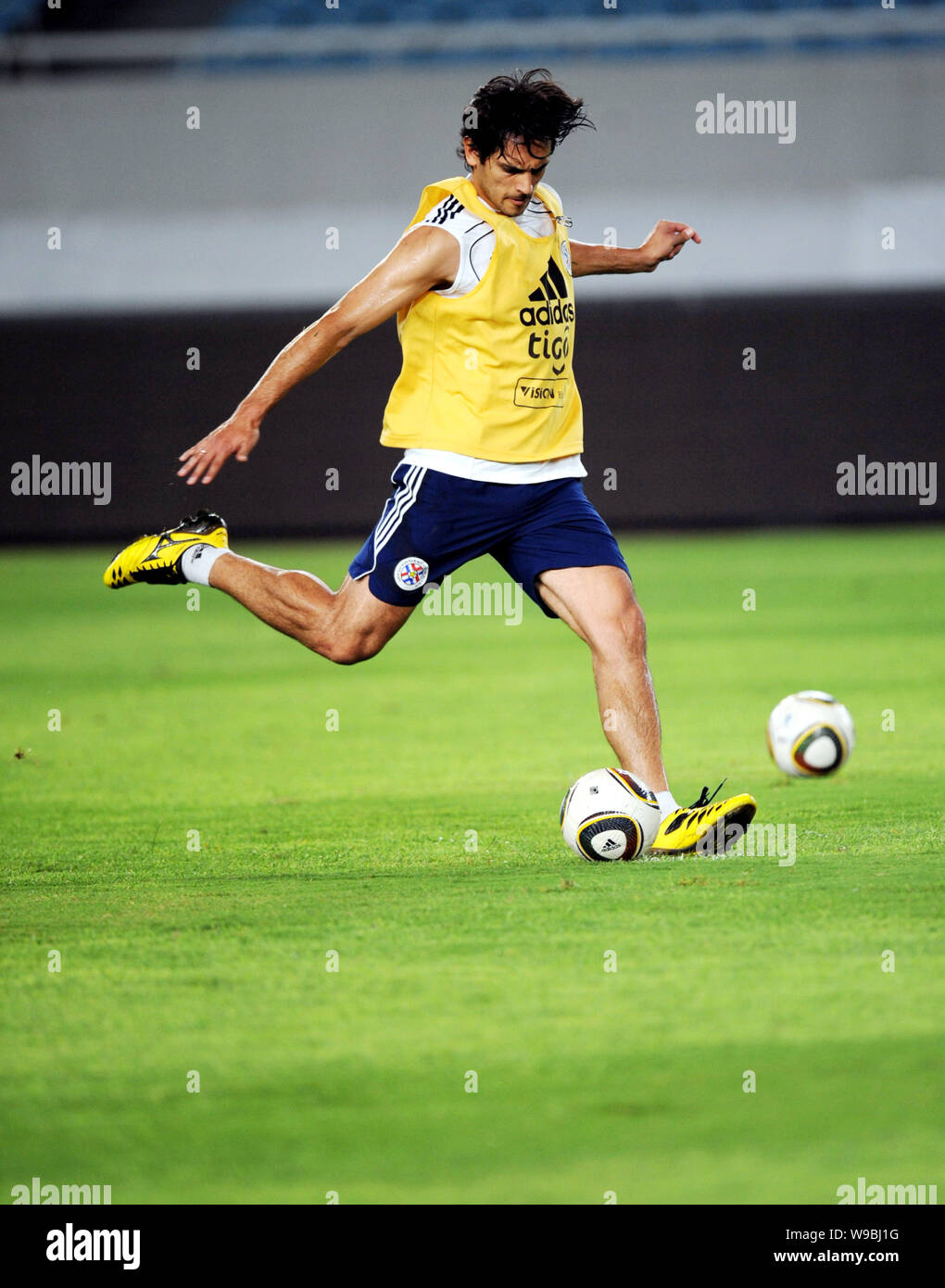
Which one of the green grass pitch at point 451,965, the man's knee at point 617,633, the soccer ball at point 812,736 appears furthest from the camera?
the soccer ball at point 812,736

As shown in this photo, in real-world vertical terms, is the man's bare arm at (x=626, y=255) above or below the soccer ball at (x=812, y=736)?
above

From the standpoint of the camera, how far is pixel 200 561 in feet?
18.6

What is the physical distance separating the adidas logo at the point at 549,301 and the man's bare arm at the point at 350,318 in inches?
10.8

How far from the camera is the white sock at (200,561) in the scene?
5664mm

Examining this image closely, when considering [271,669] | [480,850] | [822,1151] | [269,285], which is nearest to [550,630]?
[271,669]

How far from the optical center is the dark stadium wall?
17.2m

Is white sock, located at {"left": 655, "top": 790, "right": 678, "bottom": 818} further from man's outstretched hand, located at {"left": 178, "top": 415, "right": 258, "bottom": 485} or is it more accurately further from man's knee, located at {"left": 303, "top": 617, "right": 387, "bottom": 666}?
man's outstretched hand, located at {"left": 178, "top": 415, "right": 258, "bottom": 485}

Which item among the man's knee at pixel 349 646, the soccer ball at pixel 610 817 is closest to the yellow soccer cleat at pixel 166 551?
the man's knee at pixel 349 646

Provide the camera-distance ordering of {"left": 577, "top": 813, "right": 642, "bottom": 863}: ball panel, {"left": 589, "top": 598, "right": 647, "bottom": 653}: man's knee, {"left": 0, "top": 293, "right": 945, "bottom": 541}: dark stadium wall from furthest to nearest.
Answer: {"left": 0, "top": 293, "right": 945, "bottom": 541}: dark stadium wall < {"left": 589, "top": 598, "right": 647, "bottom": 653}: man's knee < {"left": 577, "top": 813, "right": 642, "bottom": 863}: ball panel

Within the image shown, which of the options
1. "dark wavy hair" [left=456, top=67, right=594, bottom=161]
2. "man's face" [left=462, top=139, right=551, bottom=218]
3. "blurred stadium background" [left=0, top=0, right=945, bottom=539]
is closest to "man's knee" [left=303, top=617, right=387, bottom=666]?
"man's face" [left=462, top=139, right=551, bottom=218]

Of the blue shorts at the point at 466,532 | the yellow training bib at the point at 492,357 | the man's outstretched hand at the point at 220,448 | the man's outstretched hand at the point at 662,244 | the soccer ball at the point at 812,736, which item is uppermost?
the man's outstretched hand at the point at 662,244

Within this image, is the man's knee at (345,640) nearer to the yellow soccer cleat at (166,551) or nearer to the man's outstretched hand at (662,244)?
the yellow soccer cleat at (166,551)

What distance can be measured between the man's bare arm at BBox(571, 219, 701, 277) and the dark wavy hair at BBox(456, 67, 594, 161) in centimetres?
66

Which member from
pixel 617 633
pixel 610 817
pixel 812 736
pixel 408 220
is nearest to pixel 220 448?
pixel 617 633
